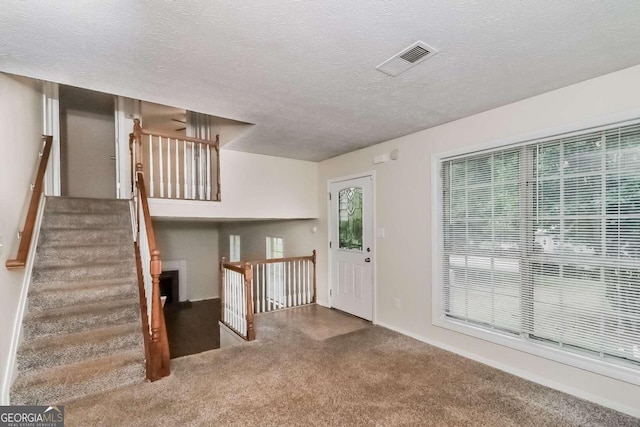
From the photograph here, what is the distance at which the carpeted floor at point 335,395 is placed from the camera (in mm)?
2137

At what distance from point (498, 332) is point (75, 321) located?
4028 mm

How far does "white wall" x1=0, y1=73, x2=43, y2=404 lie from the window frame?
387 cm

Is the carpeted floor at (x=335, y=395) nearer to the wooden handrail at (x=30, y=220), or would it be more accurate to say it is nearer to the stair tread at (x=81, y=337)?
the stair tread at (x=81, y=337)

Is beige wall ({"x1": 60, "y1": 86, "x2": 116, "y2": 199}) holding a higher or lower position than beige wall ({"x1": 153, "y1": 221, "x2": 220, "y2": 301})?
higher

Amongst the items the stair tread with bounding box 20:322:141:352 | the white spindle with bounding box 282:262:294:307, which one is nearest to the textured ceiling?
the stair tread with bounding box 20:322:141:352

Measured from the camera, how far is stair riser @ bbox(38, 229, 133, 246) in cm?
340

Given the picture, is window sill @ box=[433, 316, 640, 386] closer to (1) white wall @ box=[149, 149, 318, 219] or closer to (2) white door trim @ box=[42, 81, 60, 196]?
(1) white wall @ box=[149, 149, 318, 219]

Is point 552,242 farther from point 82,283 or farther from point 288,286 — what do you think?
point 82,283

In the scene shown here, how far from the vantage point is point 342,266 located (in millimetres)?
4875

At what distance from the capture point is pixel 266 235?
667cm

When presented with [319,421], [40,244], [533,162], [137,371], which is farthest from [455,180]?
[40,244]

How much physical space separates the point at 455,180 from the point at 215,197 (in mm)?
3230

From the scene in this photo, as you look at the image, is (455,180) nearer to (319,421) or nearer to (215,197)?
(319,421)

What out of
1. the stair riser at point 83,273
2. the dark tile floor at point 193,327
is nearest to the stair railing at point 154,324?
the stair riser at point 83,273
